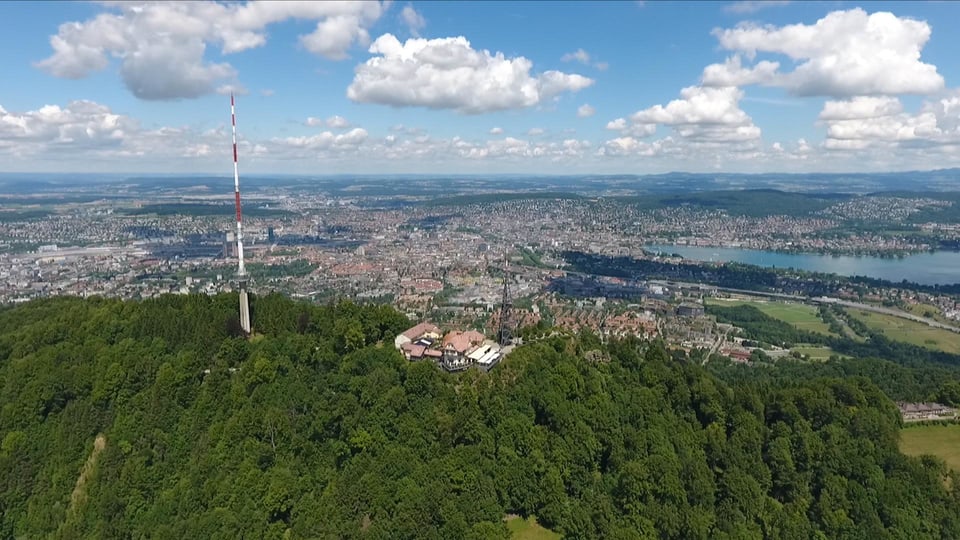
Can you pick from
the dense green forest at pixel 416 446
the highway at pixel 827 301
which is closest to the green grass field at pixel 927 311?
the highway at pixel 827 301

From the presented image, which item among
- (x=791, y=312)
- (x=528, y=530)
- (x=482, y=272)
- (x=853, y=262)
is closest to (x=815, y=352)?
(x=791, y=312)

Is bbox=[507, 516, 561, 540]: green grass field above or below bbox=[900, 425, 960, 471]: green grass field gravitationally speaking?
above

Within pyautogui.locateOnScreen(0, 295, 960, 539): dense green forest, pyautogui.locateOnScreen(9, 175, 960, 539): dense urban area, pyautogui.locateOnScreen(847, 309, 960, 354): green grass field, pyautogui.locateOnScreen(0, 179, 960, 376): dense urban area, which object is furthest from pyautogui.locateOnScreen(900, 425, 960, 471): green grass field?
pyautogui.locateOnScreen(847, 309, 960, 354): green grass field

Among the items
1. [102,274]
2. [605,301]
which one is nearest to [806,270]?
[605,301]

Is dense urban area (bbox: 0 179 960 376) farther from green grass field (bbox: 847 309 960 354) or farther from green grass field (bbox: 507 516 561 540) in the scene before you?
green grass field (bbox: 507 516 561 540)

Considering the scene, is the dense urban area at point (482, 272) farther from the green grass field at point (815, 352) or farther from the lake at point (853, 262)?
the lake at point (853, 262)

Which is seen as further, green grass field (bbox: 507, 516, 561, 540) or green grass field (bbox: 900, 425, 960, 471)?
green grass field (bbox: 900, 425, 960, 471)
